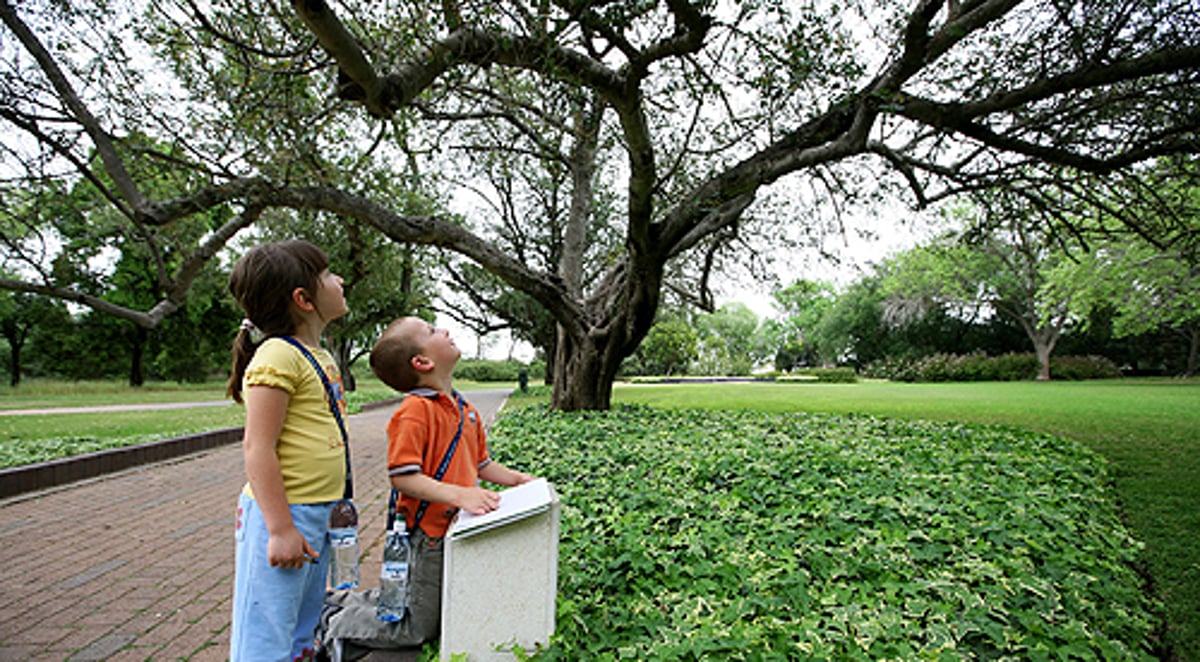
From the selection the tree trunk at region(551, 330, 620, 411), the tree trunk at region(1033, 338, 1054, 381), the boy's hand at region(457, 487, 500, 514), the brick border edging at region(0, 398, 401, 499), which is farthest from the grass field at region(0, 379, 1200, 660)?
the tree trunk at region(1033, 338, 1054, 381)

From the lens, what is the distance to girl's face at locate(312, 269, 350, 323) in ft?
6.58

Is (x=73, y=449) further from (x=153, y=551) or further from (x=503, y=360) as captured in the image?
(x=503, y=360)

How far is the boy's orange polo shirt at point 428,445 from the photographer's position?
200 centimetres

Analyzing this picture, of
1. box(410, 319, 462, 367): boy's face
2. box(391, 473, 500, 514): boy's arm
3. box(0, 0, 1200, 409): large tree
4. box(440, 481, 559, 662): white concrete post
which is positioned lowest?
box(440, 481, 559, 662): white concrete post

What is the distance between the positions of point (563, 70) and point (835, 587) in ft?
17.4

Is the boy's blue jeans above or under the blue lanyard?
under

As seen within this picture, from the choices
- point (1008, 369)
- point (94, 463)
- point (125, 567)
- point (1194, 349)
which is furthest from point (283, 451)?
point (1194, 349)

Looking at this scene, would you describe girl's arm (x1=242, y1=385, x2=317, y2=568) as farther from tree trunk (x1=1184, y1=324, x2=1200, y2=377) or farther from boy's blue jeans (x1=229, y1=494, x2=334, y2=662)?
tree trunk (x1=1184, y1=324, x2=1200, y2=377)

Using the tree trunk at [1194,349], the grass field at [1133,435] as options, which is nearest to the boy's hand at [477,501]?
the grass field at [1133,435]

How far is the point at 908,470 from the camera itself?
5.07m

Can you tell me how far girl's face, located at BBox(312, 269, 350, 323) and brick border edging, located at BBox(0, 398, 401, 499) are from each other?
6.04m

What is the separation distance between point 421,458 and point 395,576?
428 mm

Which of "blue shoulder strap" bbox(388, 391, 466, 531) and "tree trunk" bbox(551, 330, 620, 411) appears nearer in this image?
"blue shoulder strap" bbox(388, 391, 466, 531)

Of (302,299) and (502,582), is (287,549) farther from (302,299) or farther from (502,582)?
(302,299)
